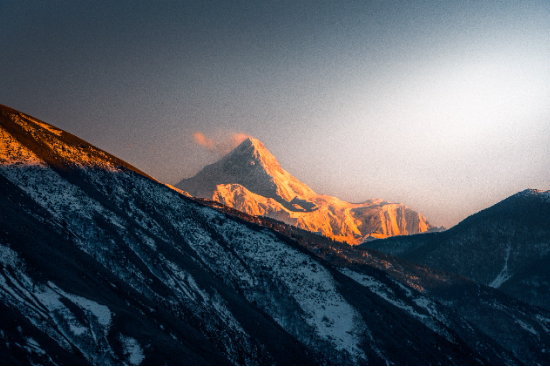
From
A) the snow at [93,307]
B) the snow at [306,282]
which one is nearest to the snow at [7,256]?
the snow at [93,307]

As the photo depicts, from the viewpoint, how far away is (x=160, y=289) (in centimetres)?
6444

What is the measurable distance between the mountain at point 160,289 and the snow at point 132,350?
14 centimetres

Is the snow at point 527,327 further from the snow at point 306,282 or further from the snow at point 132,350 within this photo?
the snow at point 132,350

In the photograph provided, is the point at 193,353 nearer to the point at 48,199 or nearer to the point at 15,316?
the point at 15,316

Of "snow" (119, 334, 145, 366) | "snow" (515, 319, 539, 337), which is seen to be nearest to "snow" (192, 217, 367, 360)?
"snow" (119, 334, 145, 366)

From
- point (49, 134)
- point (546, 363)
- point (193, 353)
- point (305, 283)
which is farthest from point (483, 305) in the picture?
point (49, 134)

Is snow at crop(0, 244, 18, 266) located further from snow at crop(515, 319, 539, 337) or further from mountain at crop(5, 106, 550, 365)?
snow at crop(515, 319, 539, 337)

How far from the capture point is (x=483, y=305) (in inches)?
5837

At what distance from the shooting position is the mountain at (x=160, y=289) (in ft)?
147

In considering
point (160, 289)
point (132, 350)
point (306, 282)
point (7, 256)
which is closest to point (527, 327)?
point (306, 282)

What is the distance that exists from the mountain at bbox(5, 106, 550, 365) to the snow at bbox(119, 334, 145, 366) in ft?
0.47

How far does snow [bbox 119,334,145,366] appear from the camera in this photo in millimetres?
41781

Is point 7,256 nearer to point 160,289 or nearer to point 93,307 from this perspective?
point 93,307

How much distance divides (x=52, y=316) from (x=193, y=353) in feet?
56.2
